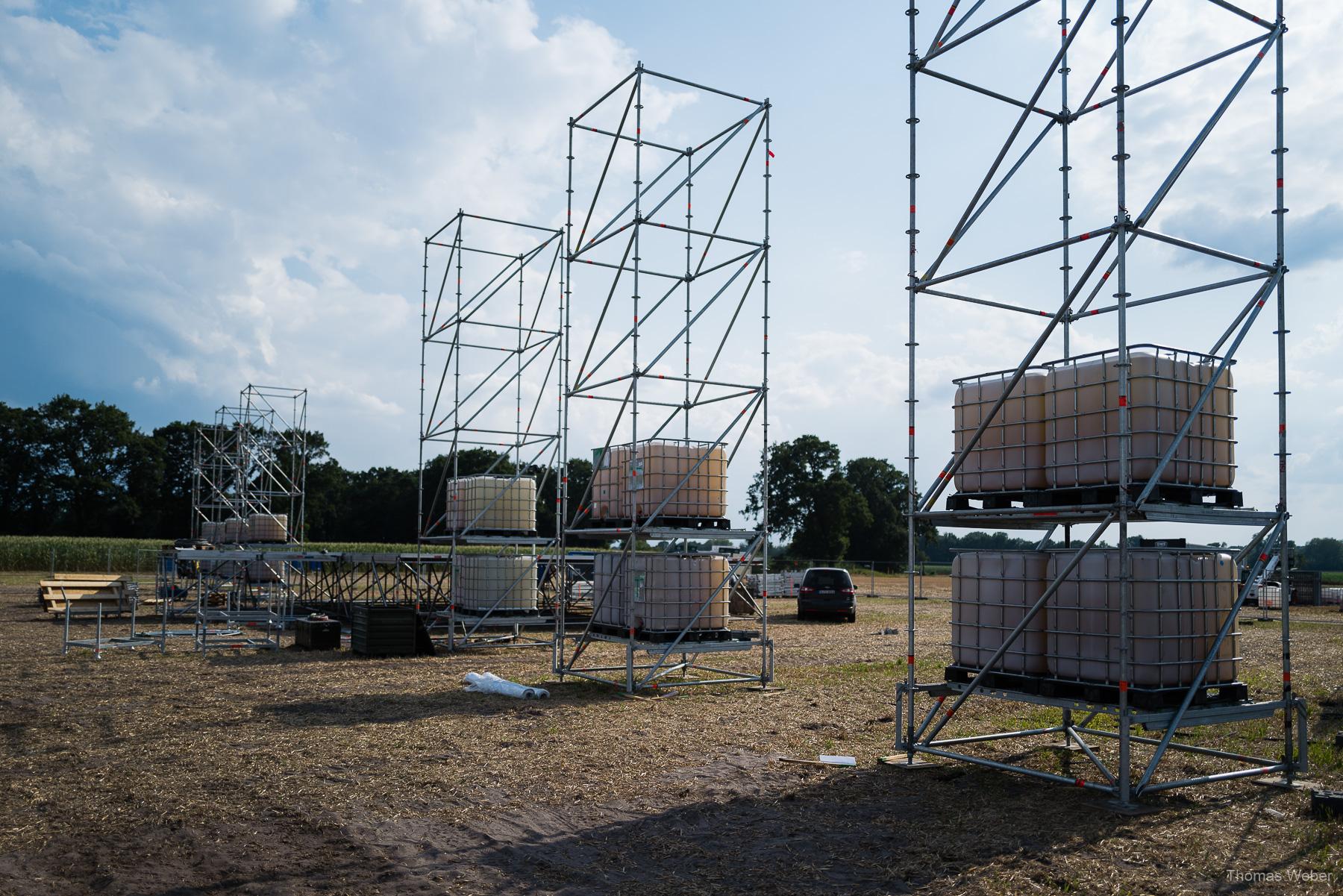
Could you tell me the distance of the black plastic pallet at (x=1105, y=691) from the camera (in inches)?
333

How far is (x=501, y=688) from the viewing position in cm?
1461

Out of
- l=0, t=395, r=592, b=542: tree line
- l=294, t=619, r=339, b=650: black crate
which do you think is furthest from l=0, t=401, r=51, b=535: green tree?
l=294, t=619, r=339, b=650: black crate

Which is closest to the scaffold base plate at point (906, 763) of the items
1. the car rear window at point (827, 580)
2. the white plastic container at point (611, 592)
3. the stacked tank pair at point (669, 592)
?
the stacked tank pair at point (669, 592)

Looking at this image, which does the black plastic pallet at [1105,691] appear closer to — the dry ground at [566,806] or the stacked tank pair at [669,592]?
the dry ground at [566,806]

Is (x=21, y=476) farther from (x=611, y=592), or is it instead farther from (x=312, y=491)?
(x=611, y=592)

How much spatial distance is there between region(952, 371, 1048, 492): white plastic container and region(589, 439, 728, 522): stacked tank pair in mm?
5740

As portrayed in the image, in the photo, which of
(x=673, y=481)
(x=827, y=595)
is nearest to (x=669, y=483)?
(x=673, y=481)

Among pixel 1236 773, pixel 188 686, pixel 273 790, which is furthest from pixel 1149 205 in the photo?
pixel 188 686

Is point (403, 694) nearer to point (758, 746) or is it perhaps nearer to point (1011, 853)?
point (758, 746)

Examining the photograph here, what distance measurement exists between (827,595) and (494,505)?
42.6ft

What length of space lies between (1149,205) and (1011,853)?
5.25m

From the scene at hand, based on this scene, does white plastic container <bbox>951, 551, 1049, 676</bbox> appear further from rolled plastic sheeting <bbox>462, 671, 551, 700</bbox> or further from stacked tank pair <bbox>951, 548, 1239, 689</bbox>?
rolled plastic sheeting <bbox>462, 671, 551, 700</bbox>

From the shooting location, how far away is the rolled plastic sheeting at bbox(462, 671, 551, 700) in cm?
1442

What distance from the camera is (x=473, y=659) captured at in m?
18.9
